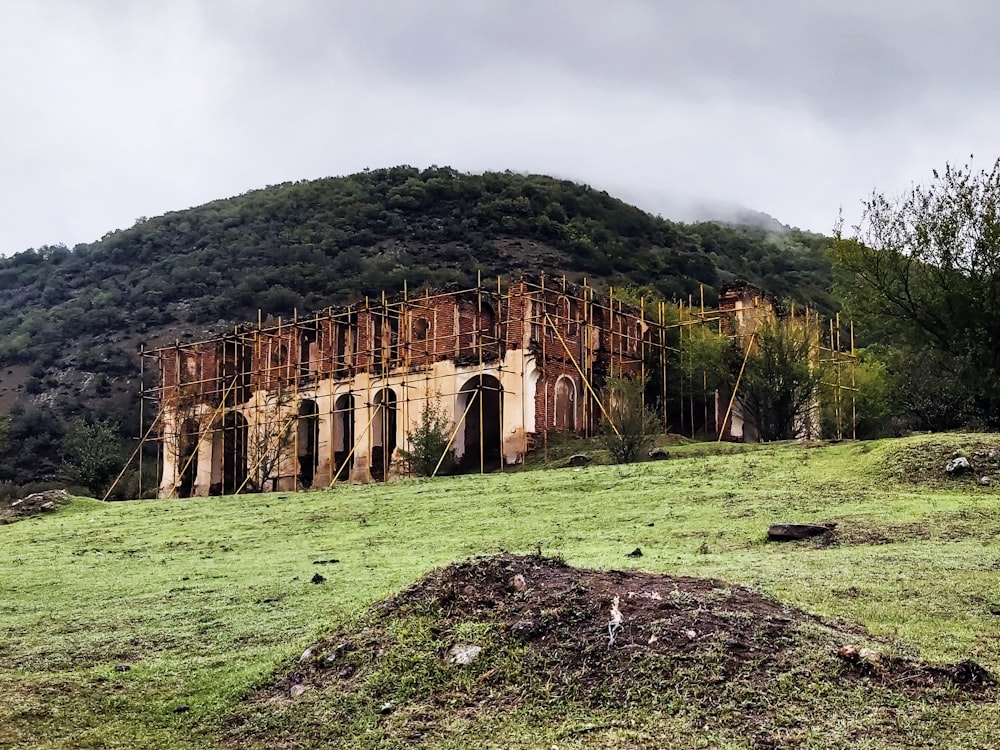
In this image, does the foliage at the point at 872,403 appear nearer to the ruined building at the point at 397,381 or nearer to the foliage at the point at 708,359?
the ruined building at the point at 397,381

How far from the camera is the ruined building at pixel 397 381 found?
138ft

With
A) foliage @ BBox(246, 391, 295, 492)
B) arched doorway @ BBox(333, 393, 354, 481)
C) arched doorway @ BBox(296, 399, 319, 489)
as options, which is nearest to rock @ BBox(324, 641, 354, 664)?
foliage @ BBox(246, 391, 295, 492)

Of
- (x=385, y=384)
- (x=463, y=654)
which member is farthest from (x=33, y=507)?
(x=463, y=654)

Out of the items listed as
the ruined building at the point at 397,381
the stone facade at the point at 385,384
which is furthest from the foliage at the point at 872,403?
the stone facade at the point at 385,384

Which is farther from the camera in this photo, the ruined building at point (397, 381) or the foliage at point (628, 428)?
the ruined building at point (397, 381)

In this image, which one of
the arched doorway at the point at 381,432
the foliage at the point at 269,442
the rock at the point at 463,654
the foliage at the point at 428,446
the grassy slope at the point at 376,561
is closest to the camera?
the rock at the point at 463,654

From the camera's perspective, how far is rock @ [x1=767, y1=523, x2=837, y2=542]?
17734 mm

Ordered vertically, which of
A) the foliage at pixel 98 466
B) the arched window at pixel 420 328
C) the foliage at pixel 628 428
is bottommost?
the foliage at pixel 98 466

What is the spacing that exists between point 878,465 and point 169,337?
193ft

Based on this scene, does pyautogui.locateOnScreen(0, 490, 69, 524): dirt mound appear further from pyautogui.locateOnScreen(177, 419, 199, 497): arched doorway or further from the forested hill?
the forested hill

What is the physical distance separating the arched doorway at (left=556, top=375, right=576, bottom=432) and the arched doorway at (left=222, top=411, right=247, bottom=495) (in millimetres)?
13407

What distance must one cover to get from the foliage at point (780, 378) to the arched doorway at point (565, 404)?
22.0ft

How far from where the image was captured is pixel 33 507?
32.2 meters

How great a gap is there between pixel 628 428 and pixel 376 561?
17089 mm
